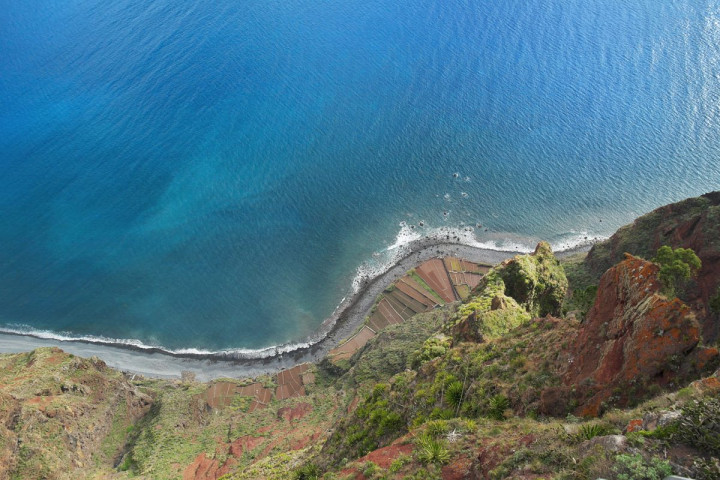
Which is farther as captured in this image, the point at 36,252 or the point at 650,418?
the point at 36,252

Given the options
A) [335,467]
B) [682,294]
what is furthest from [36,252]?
[682,294]

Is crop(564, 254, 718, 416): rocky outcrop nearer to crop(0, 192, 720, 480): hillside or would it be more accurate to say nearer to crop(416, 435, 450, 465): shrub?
crop(0, 192, 720, 480): hillside

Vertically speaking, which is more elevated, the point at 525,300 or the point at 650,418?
the point at 525,300

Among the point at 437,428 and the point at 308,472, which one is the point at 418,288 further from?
the point at 437,428

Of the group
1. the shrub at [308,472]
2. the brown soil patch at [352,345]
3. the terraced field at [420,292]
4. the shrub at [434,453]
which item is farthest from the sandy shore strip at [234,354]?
the shrub at [434,453]

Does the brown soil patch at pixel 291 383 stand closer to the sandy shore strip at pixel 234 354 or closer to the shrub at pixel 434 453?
the sandy shore strip at pixel 234 354

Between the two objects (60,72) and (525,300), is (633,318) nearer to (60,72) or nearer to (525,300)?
(525,300)

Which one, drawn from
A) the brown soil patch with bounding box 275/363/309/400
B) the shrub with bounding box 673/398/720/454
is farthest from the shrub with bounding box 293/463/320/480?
the brown soil patch with bounding box 275/363/309/400
